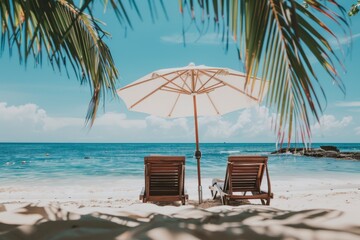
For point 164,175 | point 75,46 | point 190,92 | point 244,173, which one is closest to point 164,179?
point 164,175

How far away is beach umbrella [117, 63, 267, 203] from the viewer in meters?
5.47

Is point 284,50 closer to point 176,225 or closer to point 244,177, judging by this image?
point 176,225

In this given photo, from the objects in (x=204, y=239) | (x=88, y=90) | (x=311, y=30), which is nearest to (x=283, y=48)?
(x=311, y=30)

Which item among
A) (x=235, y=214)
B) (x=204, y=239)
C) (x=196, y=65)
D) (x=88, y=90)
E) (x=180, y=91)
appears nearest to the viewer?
(x=204, y=239)

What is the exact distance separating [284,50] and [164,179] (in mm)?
4543

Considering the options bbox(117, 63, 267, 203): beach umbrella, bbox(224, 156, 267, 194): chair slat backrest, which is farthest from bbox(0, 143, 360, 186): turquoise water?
bbox(117, 63, 267, 203): beach umbrella

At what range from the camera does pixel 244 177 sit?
5840 millimetres

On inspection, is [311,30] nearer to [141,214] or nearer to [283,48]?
[283,48]

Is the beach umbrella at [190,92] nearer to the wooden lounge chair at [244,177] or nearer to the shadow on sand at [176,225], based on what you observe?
the wooden lounge chair at [244,177]

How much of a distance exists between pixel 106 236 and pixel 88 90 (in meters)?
1.78

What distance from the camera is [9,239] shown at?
4.53 ft

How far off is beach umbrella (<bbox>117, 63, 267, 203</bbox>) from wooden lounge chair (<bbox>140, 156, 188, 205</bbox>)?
14.7 inches

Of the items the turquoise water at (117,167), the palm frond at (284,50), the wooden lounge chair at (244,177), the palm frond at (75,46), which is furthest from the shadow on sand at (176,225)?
the wooden lounge chair at (244,177)

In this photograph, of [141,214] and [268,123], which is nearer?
[268,123]
